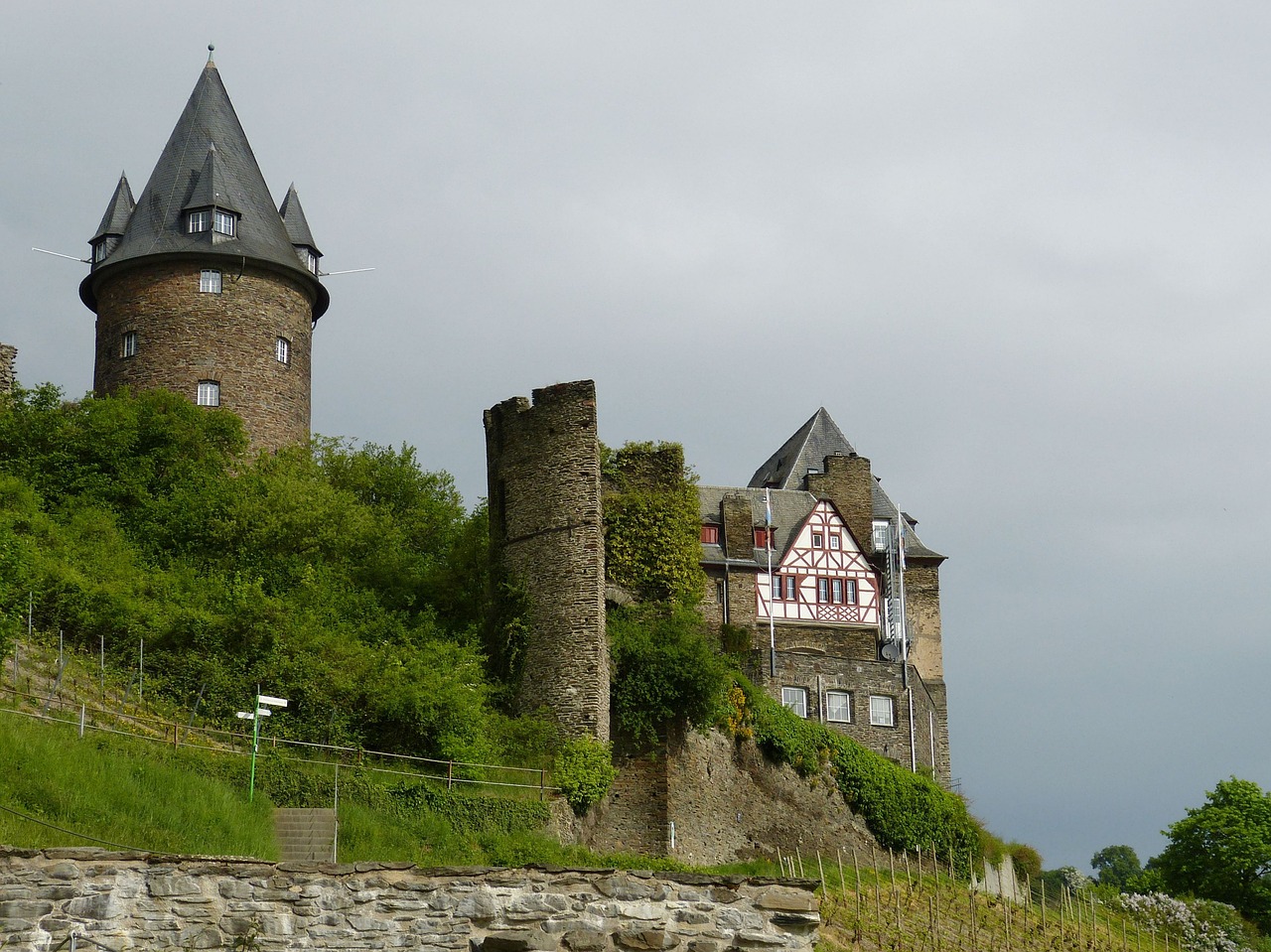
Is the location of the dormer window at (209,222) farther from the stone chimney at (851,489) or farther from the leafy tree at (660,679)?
the stone chimney at (851,489)

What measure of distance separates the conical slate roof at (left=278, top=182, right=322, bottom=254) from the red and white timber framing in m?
13.7

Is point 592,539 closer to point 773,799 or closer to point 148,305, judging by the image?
point 773,799

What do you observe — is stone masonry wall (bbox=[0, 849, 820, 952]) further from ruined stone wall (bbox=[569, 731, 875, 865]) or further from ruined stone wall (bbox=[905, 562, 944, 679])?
ruined stone wall (bbox=[905, 562, 944, 679])

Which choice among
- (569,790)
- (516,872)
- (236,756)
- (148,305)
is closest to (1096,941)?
(569,790)

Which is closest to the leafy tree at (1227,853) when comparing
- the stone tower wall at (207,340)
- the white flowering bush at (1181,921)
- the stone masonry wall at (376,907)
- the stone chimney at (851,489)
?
the white flowering bush at (1181,921)

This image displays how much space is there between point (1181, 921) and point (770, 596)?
42.8ft

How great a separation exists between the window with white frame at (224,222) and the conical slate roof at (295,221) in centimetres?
160

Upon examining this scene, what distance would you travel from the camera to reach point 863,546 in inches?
1704

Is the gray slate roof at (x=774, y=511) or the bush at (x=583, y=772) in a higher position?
the gray slate roof at (x=774, y=511)

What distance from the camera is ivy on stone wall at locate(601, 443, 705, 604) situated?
30094 millimetres

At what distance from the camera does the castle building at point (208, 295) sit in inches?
1399

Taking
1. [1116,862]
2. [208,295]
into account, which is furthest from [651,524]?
[1116,862]

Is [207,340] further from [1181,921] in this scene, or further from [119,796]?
[1181,921]

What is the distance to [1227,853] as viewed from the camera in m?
38.3
